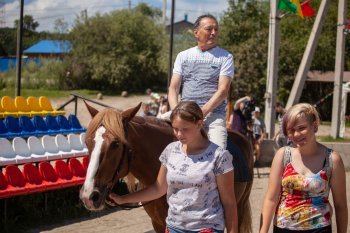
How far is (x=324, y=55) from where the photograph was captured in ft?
104

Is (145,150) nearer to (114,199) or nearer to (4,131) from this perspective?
(114,199)

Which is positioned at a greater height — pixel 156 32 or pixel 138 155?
pixel 156 32

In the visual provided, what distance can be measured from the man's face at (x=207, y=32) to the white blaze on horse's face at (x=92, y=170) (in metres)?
1.39

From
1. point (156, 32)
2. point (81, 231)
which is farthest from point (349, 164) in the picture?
point (156, 32)

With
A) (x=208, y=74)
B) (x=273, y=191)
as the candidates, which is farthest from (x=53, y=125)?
(x=273, y=191)

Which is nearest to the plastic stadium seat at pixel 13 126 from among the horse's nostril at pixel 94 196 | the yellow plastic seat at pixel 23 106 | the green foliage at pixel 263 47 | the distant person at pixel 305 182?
the yellow plastic seat at pixel 23 106

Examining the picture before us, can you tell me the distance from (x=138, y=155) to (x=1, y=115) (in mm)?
6795

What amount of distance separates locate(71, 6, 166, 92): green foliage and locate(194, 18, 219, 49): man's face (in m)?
35.2

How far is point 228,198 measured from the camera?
3326mm

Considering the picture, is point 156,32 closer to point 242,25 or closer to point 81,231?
point 242,25

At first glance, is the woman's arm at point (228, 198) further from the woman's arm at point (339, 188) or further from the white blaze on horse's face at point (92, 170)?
the white blaze on horse's face at point (92, 170)

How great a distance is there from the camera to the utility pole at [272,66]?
14961mm

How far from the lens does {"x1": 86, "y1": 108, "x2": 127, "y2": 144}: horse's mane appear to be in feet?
12.1

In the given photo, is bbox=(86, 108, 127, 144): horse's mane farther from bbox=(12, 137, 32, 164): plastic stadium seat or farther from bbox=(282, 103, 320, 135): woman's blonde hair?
bbox=(12, 137, 32, 164): plastic stadium seat
